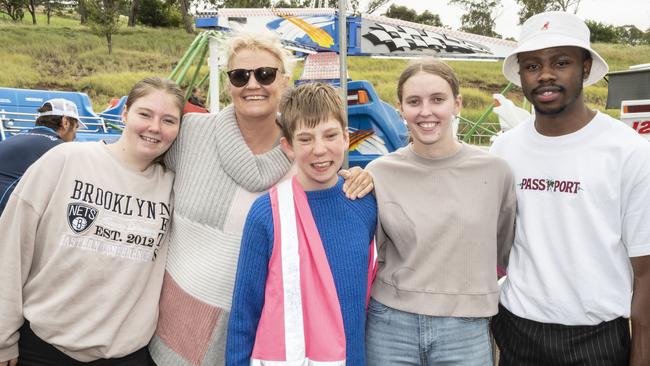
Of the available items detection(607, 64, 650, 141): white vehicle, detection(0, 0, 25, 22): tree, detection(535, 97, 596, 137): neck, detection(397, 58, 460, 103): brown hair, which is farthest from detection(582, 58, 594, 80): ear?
detection(0, 0, 25, 22): tree

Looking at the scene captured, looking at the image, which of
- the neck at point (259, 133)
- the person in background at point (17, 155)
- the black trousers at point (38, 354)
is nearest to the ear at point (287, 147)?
the neck at point (259, 133)

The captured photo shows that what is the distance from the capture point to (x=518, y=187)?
77.4 inches

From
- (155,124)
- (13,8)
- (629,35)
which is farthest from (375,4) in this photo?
(155,124)

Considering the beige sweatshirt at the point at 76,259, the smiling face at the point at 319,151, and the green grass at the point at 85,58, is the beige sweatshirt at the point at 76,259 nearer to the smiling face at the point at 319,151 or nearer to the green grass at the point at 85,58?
the smiling face at the point at 319,151

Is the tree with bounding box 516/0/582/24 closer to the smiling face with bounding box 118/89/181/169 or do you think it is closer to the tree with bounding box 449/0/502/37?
the tree with bounding box 449/0/502/37

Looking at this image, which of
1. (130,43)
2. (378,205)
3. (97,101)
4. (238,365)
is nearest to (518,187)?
(378,205)

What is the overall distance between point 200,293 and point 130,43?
3309cm

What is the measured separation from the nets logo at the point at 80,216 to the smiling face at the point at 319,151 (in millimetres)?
775

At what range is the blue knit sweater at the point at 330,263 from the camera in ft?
5.67

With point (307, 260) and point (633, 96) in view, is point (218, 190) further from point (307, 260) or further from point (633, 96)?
point (633, 96)

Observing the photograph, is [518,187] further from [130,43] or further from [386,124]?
[130,43]

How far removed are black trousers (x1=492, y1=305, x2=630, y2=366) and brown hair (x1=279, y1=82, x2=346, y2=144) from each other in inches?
39.6

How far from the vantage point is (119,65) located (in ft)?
88.9

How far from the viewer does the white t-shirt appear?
5.72ft
